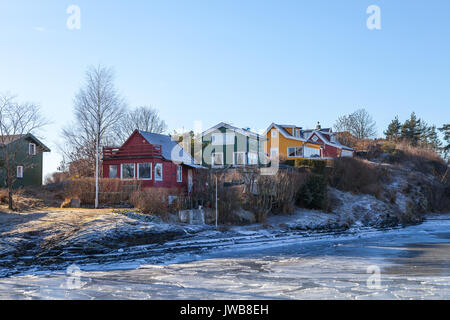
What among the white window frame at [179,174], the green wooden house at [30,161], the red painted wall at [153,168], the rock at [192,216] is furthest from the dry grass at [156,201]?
the green wooden house at [30,161]

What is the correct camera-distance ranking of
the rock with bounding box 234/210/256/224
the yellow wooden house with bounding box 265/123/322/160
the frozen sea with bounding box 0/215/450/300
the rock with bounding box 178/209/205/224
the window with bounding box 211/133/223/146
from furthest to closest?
the yellow wooden house with bounding box 265/123/322/160 → the window with bounding box 211/133/223/146 → the rock with bounding box 234/210/256/224 → the rock with bounding box 178/209/205/224 → the frozen sea with bounding box 0/215/450/300

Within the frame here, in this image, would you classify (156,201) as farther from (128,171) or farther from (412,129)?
(412,129)

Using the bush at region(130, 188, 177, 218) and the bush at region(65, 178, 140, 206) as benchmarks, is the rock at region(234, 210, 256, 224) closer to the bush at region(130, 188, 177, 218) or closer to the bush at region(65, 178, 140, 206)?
the bush at region(130, 188, 177, 218)

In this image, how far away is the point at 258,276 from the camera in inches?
495

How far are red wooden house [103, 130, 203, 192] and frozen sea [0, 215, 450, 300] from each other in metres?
11.9

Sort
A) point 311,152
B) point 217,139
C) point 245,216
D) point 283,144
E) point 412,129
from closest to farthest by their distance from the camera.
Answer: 1. point 245,216
2. point 217,139
3. point 283,144
4. point 311,152
5. point 412,129

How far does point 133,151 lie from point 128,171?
1.55 meters

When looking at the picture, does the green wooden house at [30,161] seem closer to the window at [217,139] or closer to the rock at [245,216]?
the window at [217,139]

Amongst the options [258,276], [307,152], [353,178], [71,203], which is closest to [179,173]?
[71,203]

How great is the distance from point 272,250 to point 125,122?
1664 inches

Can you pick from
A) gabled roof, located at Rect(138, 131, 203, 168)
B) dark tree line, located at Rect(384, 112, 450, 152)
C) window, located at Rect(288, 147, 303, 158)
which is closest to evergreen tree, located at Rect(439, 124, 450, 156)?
dark tree line, located at Rect(384, 112, 450, 152)

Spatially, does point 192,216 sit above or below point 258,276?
above

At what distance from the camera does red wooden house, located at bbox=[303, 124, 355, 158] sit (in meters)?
55.3
